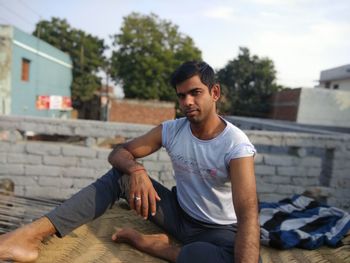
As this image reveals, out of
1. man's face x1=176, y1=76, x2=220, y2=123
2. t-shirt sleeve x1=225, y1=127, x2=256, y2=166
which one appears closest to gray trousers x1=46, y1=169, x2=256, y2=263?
t-shirt sleeve x1=225, y1=127, x2=256, y2=166

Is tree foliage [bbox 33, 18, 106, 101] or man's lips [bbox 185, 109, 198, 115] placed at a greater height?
tree foliage [bbox 33, 18, 106, 101]

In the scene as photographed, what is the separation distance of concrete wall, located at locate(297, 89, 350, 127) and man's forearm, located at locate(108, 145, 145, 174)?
64.8 ft

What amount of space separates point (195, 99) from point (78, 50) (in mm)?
25897

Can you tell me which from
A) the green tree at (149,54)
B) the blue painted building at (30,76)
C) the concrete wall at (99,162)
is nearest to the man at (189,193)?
the concrete wall at (99,162)

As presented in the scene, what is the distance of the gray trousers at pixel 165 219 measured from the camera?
1.69 meters

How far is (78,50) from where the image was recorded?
26.1 meters

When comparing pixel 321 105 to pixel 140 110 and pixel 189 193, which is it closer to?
pixel 140 110

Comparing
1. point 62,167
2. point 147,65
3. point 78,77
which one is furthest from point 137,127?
point 78,77

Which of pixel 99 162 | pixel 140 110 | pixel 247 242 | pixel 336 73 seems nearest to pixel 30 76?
pixel 140 110

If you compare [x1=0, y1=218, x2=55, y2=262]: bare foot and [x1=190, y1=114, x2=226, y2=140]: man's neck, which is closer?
[x1=0, y1=218, x2=55, y2=262]: bare foot

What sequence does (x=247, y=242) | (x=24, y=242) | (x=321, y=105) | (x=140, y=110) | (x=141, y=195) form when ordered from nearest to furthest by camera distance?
(x=247, y=242)
(x=24, y=242)
(x=141, y=195)
(x=321, y=105)
(x=140, y=110)

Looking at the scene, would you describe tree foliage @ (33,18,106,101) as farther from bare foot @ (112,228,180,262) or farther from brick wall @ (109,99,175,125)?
bare foot @ (112,228,180,262)

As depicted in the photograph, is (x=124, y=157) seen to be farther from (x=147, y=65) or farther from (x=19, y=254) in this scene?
(x=147, y=65)

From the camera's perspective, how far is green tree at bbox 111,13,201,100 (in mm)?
24453
